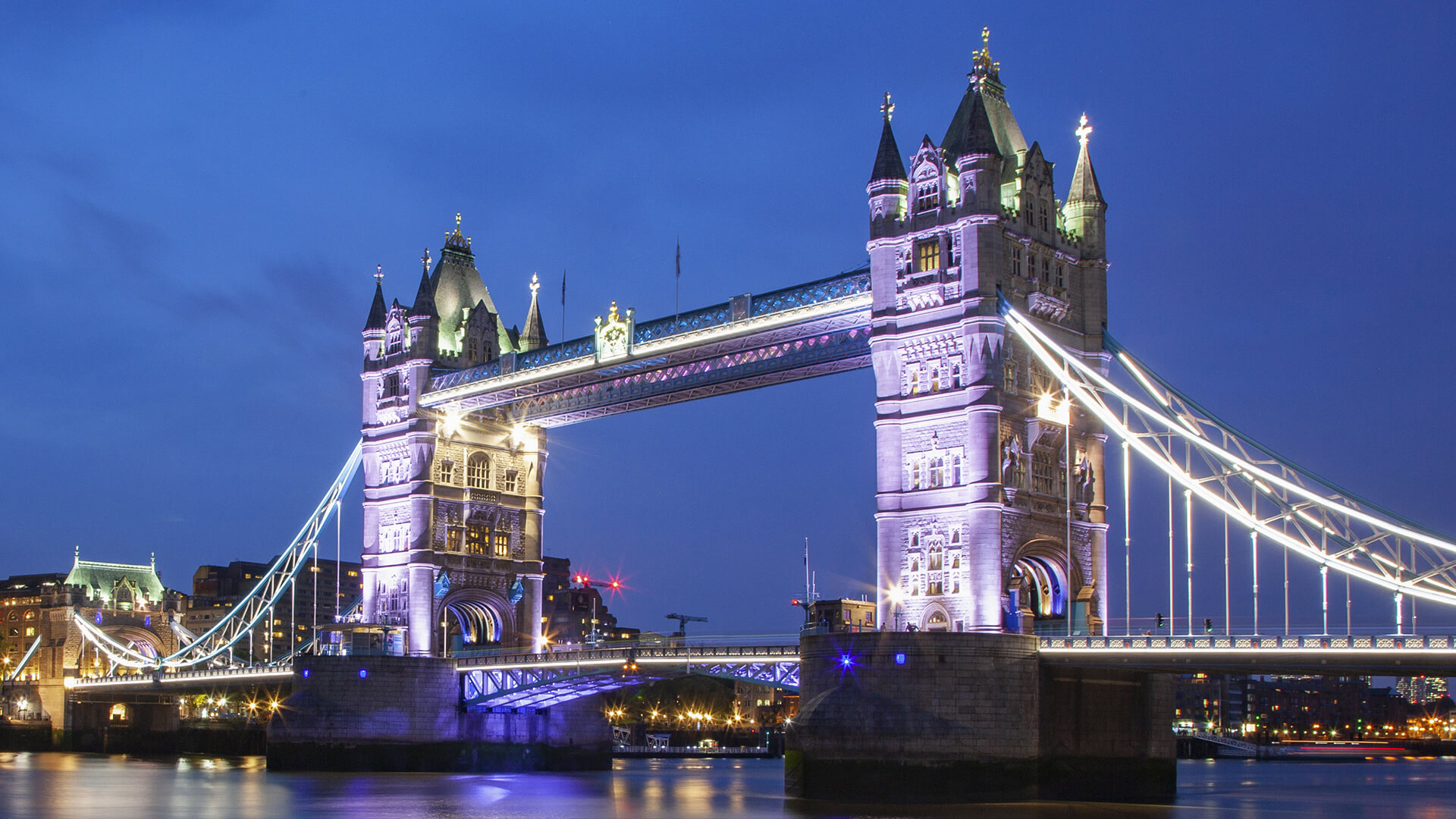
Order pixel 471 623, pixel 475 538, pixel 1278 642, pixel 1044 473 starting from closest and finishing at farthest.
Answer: pixel 1278 642, pixel 1044 473, pixel 475 538, pixel 471 623

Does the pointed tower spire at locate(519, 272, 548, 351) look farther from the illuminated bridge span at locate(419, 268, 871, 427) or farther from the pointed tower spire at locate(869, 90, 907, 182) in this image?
the pointed tower spire at locate(869, 90, 907, 182)

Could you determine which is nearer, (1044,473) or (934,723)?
(934,723)

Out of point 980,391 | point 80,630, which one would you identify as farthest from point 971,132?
point 80,630

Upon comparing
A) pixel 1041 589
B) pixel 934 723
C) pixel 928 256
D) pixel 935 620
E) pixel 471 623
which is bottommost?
pixel 934 723

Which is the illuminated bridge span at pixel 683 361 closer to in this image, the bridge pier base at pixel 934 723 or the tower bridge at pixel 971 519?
the tower bridge at pixel 971 519

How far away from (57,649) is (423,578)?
180ft

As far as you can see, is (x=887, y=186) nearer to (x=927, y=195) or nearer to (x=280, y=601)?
(x=927, y=195)

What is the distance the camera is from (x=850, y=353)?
57656 mm

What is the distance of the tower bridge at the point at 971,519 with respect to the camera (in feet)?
155

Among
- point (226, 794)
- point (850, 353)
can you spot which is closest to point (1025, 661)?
point (850, 353)

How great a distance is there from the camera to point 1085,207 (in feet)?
185

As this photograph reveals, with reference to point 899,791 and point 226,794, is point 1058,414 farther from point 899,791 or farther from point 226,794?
point 226,794

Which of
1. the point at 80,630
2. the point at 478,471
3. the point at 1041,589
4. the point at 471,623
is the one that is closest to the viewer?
the point at 1041,589

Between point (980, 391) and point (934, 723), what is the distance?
32.7 feet
